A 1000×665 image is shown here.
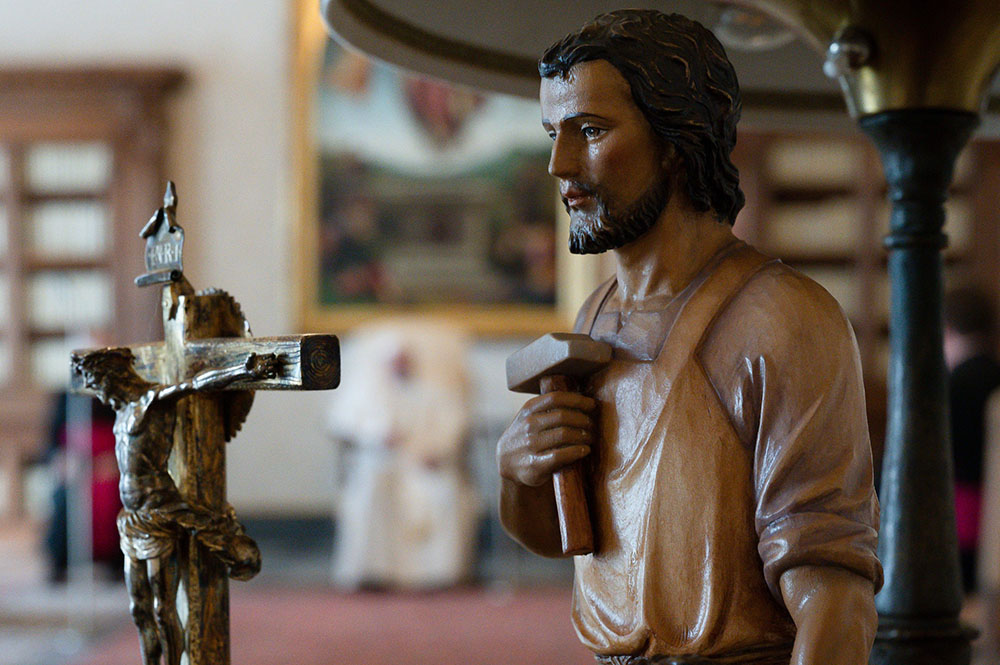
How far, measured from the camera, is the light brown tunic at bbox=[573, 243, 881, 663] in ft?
3.74

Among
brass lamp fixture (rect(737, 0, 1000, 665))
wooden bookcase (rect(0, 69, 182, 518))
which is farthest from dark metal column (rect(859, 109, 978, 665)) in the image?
wooden bookcase (rect(0, 69, 182, 518))

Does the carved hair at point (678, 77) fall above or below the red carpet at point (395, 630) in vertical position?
above

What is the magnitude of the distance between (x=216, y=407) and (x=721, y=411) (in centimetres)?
63

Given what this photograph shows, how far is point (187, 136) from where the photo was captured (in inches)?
345

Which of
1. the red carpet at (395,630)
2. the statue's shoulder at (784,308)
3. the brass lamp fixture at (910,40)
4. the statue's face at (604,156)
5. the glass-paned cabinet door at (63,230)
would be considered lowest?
the red carpet at (395,630)

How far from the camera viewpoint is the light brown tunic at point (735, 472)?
114cm

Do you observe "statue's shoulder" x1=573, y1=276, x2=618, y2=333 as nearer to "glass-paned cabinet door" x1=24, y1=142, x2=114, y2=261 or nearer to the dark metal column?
the dark metal column

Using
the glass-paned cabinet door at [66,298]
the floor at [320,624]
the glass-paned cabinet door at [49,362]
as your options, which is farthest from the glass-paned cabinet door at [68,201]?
the floor at [320,624]

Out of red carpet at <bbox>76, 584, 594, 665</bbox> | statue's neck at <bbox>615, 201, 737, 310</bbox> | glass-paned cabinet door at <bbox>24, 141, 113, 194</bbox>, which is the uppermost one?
glass-paned cabinet door at <bbox>24, 141, 113, 194</bbox>

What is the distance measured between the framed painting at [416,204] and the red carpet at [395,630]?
2479 millimetres

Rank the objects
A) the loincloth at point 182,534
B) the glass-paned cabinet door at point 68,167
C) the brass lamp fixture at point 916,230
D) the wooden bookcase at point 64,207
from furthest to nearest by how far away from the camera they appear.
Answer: the glass-paned cabinet door at point 68,167 < the wooden bookcase at point 64,207 < the brass lamp fixture at point 916,230 < the loincloth at point 182,534

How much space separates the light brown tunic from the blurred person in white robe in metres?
5.82

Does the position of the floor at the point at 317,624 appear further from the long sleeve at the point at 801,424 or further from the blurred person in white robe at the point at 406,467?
the long sleeve at the point at 801,424

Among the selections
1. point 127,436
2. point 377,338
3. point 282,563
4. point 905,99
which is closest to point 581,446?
point 127,436
